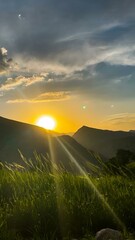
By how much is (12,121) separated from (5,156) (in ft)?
141

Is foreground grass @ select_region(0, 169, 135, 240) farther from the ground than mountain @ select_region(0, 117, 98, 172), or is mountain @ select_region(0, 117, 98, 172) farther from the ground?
mountain @ select_region(0, 117, 98, 172)

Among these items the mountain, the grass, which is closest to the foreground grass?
the grass

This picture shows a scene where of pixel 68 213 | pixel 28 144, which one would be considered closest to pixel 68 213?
pixel 68 213

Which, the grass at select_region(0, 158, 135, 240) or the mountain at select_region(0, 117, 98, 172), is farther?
the mountain at select_region(0, 117, 98, 172)

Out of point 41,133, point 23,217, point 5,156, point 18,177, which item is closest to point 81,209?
point 23,217

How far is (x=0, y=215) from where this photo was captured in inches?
293

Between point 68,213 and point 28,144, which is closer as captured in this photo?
point 68,213

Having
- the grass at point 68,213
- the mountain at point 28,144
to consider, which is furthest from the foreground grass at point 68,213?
the mountain at point 28,144

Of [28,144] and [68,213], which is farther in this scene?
[28,144]

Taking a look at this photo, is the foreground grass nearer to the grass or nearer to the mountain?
the grass

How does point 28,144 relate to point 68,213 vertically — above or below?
above

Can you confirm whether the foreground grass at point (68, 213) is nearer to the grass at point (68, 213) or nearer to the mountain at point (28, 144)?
the grass at point (68, 213)

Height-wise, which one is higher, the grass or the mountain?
the mountain

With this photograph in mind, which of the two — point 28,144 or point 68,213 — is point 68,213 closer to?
point 68,213
